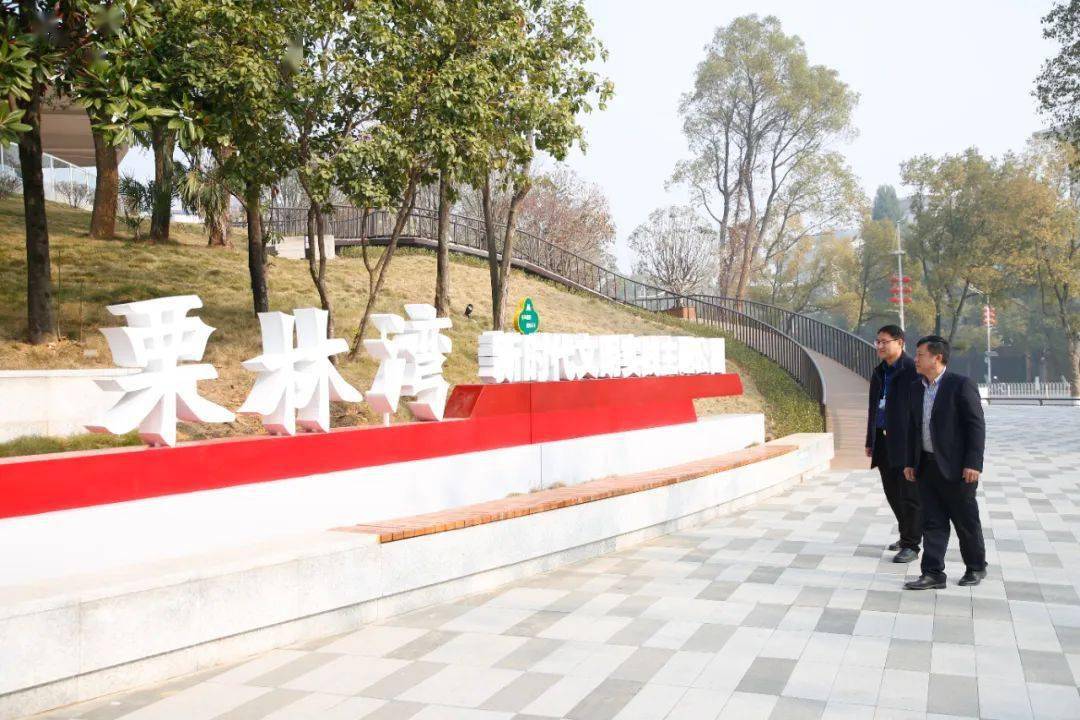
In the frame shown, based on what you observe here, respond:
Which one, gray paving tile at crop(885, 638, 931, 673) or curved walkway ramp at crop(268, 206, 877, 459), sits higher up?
curved walkway ramp at crop(268, 206, 877, 459)

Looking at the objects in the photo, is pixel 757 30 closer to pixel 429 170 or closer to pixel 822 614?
pixel 429 170

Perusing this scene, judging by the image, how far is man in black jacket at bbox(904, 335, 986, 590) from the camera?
6.82m

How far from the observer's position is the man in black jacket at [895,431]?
7711mm

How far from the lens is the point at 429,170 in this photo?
16.0 meters

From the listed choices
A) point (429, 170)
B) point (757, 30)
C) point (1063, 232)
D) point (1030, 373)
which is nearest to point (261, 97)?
point (429, 170)

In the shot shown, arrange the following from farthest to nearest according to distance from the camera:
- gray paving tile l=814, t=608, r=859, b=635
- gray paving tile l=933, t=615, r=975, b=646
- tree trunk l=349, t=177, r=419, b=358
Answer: tree trunk l=349, t=177, r=419, b=358
gray paving tile l=814, t=608, r=859, b=635
gray paving tile l=933, t=615, r=975, b=646

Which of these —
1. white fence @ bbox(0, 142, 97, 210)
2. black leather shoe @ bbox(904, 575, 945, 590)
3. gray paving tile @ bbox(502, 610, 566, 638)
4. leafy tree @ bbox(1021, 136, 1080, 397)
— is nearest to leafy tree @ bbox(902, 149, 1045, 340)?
leafy tree @ bbox(1021, 136, 1080, 397)

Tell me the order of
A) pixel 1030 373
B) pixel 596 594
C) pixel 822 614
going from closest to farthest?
pixel 822 614 < pixel 596 594 < pixel 1030 373

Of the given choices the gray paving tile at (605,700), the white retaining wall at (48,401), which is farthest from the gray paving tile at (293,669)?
the white retaining wall at (48,401)

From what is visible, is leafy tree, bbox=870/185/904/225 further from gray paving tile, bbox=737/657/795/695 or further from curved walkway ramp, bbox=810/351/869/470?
gray paving tile, bbox=737/657/795/695

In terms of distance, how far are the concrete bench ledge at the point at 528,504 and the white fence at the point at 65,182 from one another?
23.1 metres

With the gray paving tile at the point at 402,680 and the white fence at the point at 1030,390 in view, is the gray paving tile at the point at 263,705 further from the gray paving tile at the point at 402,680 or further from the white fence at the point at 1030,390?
the white fence at the point at 1030,390

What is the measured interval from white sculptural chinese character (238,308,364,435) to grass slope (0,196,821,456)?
4.86 metres

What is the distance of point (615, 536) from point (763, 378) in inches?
695
